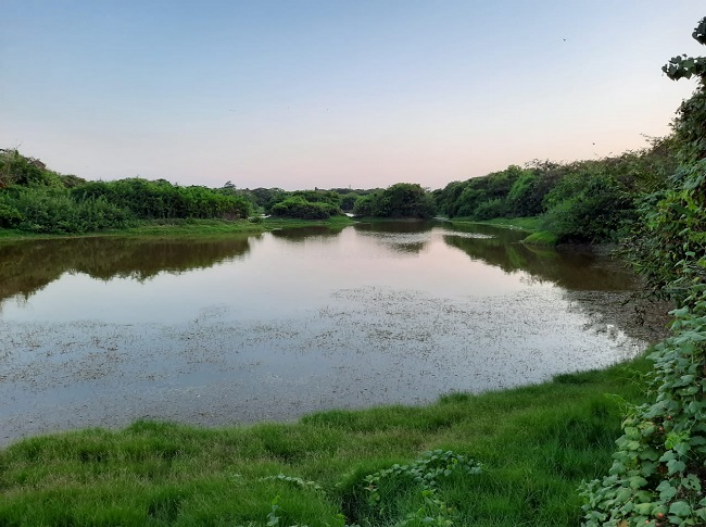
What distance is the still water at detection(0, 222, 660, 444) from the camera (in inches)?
289

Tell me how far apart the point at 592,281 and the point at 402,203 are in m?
67.8

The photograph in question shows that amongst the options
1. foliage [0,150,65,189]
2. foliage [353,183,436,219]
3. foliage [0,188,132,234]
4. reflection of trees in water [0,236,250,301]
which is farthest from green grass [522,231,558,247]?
foliage [353,183,436,219]

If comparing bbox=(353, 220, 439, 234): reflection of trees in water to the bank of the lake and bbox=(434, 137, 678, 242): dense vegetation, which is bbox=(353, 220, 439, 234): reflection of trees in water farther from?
bbox=(434, 137, 678, 242): dense vegetation

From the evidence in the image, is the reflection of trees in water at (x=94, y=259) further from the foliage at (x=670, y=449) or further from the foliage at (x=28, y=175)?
the foliage at (x=670, y=449)

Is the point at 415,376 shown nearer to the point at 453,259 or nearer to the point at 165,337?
the point at 165,337

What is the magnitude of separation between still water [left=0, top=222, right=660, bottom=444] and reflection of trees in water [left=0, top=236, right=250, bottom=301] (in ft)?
0.82

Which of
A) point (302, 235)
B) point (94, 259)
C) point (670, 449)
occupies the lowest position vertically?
point (94, 259)

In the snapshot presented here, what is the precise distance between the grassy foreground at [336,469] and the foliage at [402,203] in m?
79.3

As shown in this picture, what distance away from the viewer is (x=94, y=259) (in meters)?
24.9

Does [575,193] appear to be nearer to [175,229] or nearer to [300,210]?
[175,229]

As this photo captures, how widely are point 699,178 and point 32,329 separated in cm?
1363

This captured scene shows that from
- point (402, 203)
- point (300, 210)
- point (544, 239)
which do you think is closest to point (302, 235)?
point (544, 239)

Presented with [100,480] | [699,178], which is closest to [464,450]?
[699,178]

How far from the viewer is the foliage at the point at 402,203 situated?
84.4 meters
